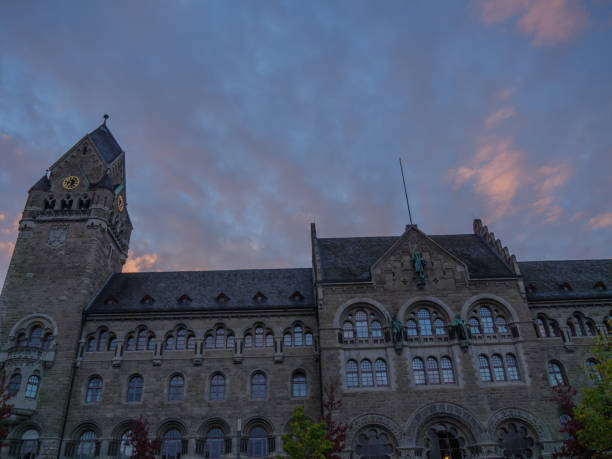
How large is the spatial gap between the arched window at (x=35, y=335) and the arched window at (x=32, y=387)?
8.87 ft

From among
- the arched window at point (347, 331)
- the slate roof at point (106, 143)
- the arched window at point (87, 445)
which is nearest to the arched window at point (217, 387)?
the arched window at point (87, 445)

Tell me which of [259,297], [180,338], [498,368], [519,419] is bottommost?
[519,419]

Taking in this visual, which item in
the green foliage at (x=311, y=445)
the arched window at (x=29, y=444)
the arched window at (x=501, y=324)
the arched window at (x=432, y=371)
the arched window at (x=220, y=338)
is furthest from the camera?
the arched window at (x=220, y=338)

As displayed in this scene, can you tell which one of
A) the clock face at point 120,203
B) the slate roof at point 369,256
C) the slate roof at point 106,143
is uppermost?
the slate roof at point 106,143

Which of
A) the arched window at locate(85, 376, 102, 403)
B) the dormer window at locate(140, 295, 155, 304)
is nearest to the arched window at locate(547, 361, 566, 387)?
the dormer window at locate(140, 295, 155, 304)

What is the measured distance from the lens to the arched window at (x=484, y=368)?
106 ft

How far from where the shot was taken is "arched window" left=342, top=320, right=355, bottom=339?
33531 mm

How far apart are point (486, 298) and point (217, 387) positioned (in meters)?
22.2

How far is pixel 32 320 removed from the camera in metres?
35.2

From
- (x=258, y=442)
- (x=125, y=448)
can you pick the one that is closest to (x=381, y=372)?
(x=258, y=442)

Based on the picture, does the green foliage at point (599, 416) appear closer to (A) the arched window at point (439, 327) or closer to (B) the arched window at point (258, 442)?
(A) the arched window at point (439, 327)

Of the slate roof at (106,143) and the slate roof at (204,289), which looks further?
the slate roof at (106,143)

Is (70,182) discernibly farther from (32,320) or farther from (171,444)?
(171,444)

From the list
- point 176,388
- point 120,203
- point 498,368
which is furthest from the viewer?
point 120,203
